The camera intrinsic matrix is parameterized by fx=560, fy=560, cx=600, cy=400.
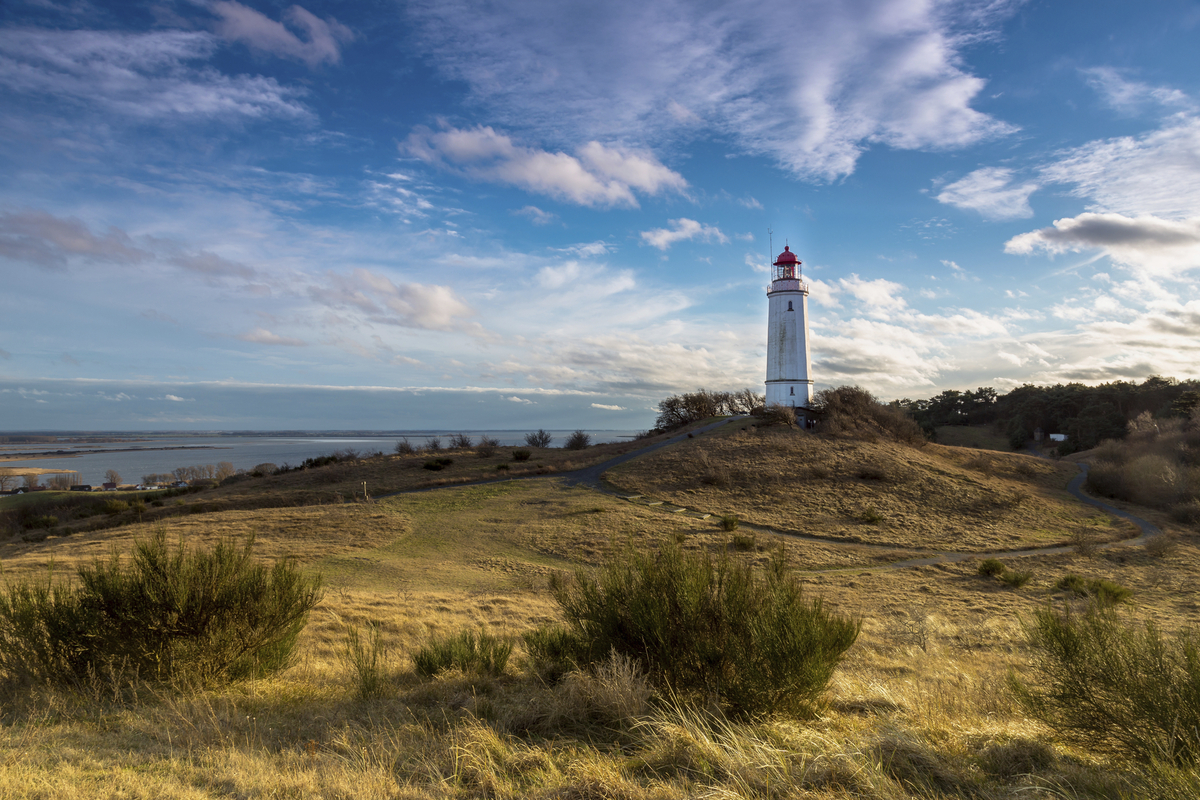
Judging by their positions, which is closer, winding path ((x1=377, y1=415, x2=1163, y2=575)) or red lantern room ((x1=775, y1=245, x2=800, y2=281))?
winding path ((x1=377, y1=415, x2=1163, y2=575))

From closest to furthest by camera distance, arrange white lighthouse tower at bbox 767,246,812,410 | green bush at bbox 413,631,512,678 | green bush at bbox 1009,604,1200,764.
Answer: green bush at bbox 1009,604,1200,764
green bush at bbox 413,631,512,678
white lighthouse tower at bbox 767,246,812,410

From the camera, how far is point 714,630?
509 cm

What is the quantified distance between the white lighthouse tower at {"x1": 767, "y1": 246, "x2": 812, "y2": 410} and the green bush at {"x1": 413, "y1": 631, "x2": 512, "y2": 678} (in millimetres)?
34909

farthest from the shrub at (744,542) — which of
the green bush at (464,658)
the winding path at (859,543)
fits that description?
the green bush at (464,658)

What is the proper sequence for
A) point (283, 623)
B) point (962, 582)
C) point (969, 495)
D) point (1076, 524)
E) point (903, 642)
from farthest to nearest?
point (969, 495) < point (1076, 524) < point (962, 582) < point (903, 642) < point (283, 623)

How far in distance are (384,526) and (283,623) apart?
13.6m

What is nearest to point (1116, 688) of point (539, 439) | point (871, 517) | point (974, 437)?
point (871, 517)

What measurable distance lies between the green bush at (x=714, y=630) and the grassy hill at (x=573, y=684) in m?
0.31

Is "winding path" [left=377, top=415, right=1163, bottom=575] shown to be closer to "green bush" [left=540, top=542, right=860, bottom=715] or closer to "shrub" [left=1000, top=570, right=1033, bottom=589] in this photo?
"shrub" [left=1000, top=570, right=1033, bottom=589]

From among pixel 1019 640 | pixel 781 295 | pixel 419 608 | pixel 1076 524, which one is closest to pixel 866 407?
pixel 781 295

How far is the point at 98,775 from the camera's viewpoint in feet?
11.7

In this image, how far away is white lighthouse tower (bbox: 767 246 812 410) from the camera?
38.6m

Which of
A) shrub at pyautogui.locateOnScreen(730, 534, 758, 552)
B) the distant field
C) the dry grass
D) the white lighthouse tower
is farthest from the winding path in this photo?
the distant field

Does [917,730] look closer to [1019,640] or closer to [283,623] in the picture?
[283,623]
